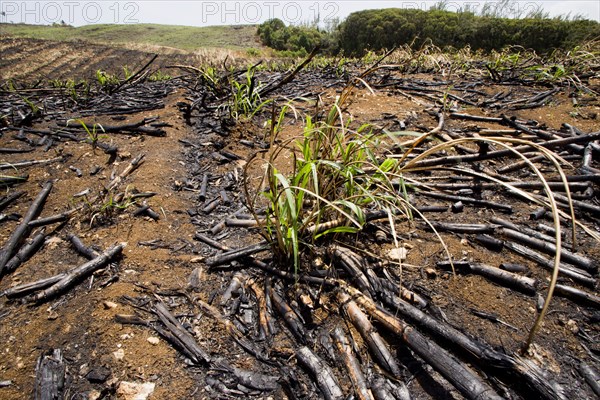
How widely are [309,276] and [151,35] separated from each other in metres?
40.8

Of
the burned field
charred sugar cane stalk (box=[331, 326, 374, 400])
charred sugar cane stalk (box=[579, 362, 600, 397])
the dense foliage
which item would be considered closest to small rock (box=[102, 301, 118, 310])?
the burned field

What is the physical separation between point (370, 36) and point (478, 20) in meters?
6.32

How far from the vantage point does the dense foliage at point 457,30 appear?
14664 millimetres

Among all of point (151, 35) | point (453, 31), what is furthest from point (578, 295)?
point (151, 35)

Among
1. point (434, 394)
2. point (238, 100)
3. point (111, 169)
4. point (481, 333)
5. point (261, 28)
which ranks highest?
point (261, 28)

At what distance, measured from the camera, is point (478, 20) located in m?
17.0

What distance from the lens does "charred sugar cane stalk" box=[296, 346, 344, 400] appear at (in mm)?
1139

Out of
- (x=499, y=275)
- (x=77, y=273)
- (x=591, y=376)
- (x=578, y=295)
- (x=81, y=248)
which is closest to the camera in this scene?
(x=591, y=376)

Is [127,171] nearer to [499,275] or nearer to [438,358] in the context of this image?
[438,358]

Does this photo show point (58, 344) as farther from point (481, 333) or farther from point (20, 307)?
point (481, 333)

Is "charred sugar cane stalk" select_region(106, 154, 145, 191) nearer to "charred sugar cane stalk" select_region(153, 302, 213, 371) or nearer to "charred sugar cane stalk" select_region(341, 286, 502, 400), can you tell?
"charred sugar cane stalk" select_region(153, 302, 213, 371)

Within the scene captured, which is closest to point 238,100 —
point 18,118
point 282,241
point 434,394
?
point 282,241

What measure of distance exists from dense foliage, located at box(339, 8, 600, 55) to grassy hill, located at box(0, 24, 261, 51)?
41.4ft

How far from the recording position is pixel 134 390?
1.18 metres
